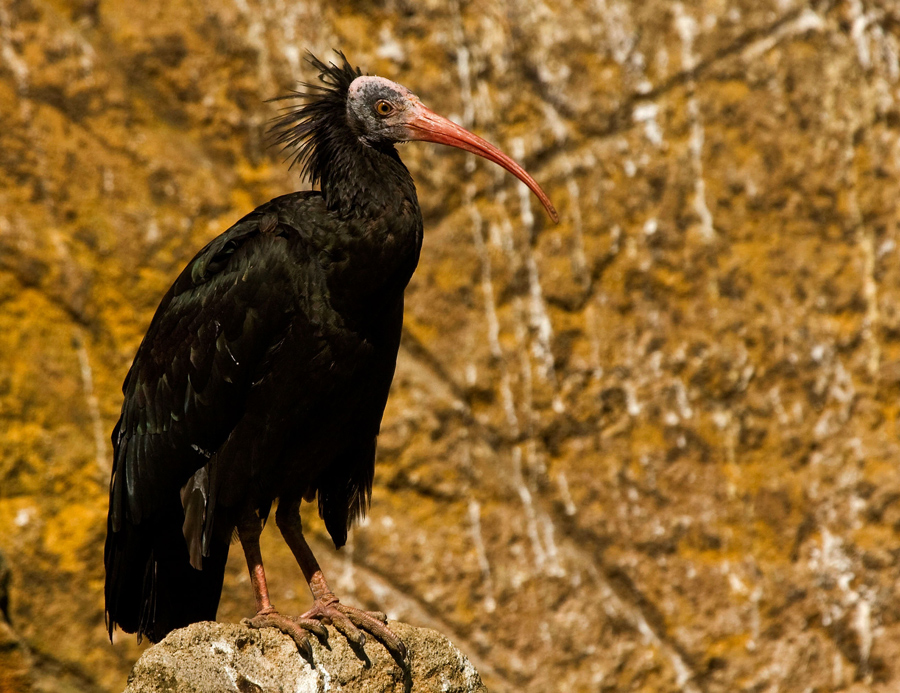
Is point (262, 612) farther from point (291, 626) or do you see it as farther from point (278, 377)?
point (278, 377)

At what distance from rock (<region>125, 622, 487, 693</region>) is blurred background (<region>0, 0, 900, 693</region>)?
347 centimetres

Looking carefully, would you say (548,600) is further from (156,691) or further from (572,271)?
(156,691)

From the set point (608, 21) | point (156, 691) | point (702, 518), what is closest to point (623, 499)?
point (702, 518)

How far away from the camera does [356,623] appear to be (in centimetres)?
455

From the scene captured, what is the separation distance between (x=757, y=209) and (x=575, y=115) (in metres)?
1.49

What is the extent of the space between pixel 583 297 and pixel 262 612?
452cm

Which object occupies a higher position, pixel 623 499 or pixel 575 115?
pixel 575 115

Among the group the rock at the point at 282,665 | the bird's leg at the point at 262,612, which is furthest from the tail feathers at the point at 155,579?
the rock at the point at 282,665

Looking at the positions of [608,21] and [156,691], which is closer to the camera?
[156,691]

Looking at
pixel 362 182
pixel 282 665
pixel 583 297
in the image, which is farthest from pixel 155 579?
pixel 583 297

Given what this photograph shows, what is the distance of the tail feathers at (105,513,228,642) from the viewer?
509 centimetres

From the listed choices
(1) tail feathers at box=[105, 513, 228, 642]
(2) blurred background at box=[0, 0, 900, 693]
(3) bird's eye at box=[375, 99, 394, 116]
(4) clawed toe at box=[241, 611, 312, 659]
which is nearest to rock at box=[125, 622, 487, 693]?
(4) clawed toe at box=[241, 611, 312, 659]

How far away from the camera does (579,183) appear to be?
8531mm

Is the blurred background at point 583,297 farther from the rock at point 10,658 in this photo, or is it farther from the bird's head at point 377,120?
the bird's head at point 377,120
